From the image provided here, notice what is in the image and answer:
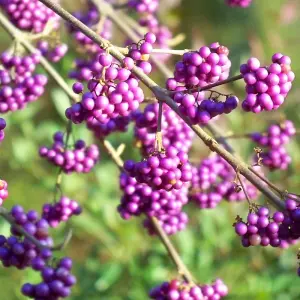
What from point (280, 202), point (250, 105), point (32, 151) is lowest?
point (280, 202)

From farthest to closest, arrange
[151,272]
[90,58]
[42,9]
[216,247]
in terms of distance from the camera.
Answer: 1. [216,247]
2. [151,272]
3. [90,58]
4. [42,9]

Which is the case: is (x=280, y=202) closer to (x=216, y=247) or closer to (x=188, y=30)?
(x=216, y=247)

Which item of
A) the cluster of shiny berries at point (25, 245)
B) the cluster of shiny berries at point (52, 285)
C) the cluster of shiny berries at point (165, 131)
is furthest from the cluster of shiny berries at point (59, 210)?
the cluster of shiny berries at point (165, 131)

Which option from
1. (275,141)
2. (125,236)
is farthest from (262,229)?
(125,236)

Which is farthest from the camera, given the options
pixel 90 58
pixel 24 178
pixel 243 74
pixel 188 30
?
pixel 188 30

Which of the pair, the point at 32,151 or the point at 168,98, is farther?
the point at 32,151

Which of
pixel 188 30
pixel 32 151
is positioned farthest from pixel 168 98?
pixel 188 30

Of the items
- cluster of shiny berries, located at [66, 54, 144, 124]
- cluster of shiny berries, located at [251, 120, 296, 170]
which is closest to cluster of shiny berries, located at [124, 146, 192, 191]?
cluster of shiny berries, located at [66, 54, 144, 124]
